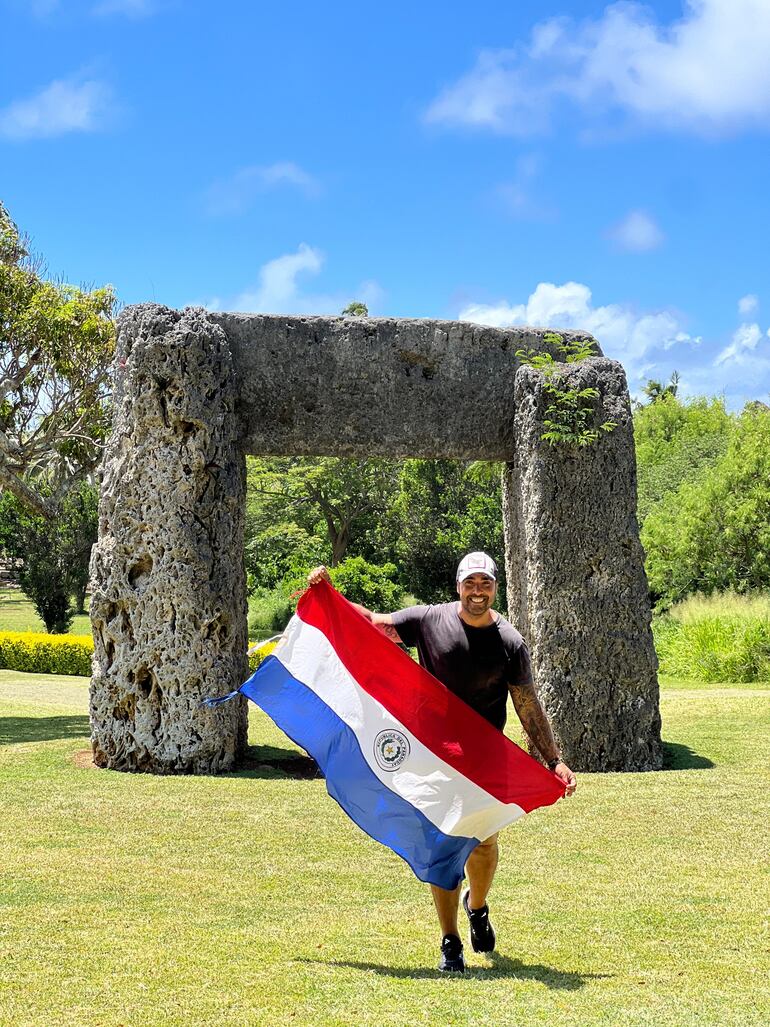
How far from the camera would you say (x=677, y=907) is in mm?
6082

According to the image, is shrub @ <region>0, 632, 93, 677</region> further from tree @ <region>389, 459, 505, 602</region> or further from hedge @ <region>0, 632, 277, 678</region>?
tree @ <region>389, 459, 505, 602</region>

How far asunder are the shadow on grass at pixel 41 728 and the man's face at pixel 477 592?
8.50m

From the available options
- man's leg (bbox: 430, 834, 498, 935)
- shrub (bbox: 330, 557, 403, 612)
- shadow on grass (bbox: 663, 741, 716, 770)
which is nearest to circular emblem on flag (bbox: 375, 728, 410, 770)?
man's leg (bbox: 430, 834, 498, 935)

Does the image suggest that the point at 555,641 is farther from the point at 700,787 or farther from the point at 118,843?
the point at 118,843

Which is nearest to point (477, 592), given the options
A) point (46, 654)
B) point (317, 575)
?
point (317, 575)

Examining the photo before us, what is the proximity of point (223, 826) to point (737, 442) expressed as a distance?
2149 cm

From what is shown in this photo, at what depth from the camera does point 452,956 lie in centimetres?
→ 487

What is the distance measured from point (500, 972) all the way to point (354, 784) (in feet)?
3.62

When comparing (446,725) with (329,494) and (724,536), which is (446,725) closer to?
(724,536)

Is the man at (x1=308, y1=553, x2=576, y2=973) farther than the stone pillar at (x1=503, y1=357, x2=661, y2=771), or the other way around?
the stone pillar at (x1=503, y1=357, x2=661, y2=771)

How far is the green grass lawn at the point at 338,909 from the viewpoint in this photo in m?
4.45

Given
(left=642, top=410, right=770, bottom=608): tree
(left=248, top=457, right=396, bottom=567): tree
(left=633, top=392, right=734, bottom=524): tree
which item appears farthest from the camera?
(left=633, top=392, right=734, bottom=524): tree

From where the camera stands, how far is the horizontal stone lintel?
1070 centimetres

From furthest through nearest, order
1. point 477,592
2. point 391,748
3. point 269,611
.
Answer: point 269,611
point 391,748
point 477,592
